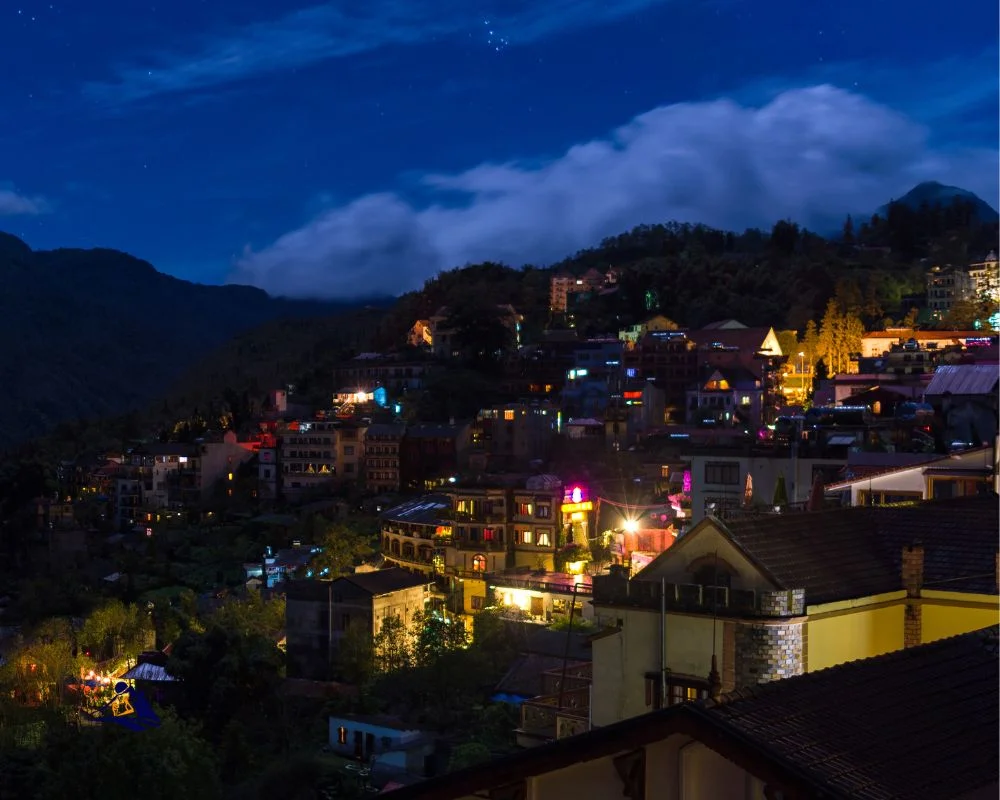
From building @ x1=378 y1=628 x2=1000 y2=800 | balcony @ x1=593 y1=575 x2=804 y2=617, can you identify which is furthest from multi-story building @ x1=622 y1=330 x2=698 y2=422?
building @ x1=378 y1=628 x2=1000 y2=800

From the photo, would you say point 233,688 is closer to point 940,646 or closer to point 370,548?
point 370,548

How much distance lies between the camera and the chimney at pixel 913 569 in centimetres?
586

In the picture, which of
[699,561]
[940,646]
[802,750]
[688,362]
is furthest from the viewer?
[688,362]

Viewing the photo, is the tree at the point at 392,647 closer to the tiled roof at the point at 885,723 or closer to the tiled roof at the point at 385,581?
the tiled roof at the point at 385,581

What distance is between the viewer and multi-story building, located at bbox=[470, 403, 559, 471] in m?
33.4

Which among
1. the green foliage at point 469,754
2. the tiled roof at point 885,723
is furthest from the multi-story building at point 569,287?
the tiled roof at point 885,723

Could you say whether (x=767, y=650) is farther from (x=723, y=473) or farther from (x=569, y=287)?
(x=569, y=287)

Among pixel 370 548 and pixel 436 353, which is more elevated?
pixel 436 353

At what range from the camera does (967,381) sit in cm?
1877

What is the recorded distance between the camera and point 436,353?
4594 centimetres

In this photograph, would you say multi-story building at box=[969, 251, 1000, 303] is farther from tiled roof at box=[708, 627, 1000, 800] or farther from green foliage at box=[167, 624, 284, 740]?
tiled roof at box=[708, 627, 1000, 800]

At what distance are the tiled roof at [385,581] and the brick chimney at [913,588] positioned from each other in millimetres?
16771

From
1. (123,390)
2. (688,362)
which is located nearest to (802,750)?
(688,362)

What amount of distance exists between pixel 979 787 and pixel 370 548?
84.1 ft
